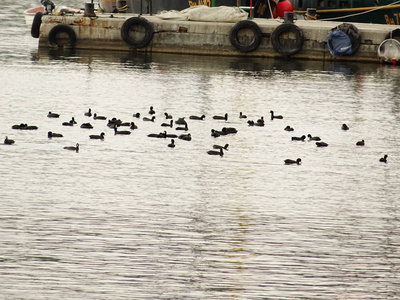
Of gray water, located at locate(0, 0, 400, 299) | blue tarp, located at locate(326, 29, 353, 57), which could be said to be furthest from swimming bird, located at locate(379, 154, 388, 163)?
blue tarp, located at locate(326, 29, 353, 57)

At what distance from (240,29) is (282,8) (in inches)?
Answer: 241

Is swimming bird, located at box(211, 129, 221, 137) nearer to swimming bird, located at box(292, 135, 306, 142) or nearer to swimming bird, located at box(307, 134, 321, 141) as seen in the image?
swimming bird, located at box(292, 135, 306, 142)

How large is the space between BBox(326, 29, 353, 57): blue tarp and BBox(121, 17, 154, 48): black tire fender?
649 centimetres

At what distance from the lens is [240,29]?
110 feet

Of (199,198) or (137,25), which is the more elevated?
(137,25)

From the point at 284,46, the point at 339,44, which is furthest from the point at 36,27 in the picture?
the point at 339,44

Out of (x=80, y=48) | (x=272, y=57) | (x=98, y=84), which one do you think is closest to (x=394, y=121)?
(x=98, y=84)

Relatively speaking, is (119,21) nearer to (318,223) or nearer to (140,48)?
(140,48)

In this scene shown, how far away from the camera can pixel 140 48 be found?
34.8 m

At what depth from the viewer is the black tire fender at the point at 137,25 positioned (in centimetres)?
3381

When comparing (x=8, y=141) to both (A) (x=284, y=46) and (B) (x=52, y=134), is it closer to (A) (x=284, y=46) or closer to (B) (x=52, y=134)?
(B) (x=52, y=134)

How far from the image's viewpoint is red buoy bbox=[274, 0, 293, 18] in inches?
1537

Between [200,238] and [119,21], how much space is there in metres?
23.4

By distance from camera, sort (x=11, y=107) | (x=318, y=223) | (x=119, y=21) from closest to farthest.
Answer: (x=318, y=223) → (x=11, y=107) → (x=119, y=21)
